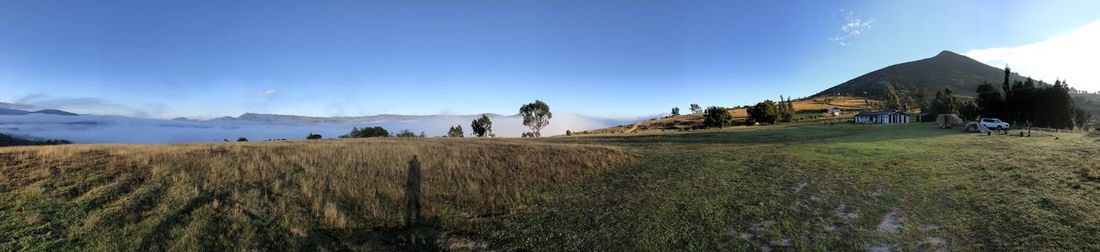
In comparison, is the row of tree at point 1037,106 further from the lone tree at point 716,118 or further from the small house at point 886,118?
the lone tree at point 716,118

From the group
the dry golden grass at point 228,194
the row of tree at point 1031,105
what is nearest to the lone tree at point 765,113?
the row of tree at point 1031,105

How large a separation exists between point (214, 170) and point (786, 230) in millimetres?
18308

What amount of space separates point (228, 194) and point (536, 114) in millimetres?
118411

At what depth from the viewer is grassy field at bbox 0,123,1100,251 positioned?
9992mm

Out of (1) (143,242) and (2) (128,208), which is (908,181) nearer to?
(1) (143,242)

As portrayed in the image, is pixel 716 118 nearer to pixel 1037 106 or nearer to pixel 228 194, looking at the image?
pixel 1037 106

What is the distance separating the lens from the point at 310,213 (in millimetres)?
12008

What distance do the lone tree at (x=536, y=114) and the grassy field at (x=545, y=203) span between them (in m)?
110

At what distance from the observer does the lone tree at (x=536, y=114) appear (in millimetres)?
130375

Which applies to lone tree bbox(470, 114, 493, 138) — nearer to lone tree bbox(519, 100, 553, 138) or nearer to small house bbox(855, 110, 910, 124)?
lone tree bbox(519, 100, 553, 138)

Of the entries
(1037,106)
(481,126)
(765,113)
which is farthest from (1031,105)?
(481,126)

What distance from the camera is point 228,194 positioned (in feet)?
43.8

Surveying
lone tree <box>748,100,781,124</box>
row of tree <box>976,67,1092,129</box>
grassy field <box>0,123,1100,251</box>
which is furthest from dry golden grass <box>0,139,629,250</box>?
lone tree <box>748,100,781,124</box>

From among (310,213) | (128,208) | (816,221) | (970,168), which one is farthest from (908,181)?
(128,208)
